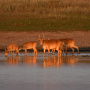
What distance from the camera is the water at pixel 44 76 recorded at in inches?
427

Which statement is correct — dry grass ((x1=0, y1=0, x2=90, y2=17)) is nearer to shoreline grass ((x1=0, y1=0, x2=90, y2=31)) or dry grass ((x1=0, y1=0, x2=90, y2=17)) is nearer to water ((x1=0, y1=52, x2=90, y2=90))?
shoreline grass ((x1=0, y1=0, x2=90, y2=31))

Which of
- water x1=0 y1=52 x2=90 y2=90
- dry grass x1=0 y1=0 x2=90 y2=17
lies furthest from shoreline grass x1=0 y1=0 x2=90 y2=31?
water x1=0 y1=52 x2=90 y2=90

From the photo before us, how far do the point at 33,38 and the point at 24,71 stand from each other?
15.3 meters

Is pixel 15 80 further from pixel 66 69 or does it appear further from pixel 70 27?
pixel 70 27

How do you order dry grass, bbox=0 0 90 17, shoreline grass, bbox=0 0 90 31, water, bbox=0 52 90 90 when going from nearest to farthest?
water, bbox=0 52 90 90 < shoreline grass, bbox=0 0 90 31 < dry grass, bbox=0 0 90 17

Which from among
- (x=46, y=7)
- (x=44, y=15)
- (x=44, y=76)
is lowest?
(x=44, y=76)

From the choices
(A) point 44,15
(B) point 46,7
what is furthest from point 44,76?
(B) point 46,7

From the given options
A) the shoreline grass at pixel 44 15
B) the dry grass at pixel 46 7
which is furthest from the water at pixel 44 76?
the dry grass at pixel 46 7

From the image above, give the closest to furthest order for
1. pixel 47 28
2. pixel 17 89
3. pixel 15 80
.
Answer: pixel 17 89 < pixel 15 80 < pixel 47 28

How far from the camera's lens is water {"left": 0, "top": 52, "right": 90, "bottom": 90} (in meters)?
10.8

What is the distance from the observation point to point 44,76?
12773mm

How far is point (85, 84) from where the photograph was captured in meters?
11.1

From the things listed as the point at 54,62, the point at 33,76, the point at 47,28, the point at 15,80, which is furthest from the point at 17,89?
the point at 47,28

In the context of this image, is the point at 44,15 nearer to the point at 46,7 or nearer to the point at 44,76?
the point at 46,7
